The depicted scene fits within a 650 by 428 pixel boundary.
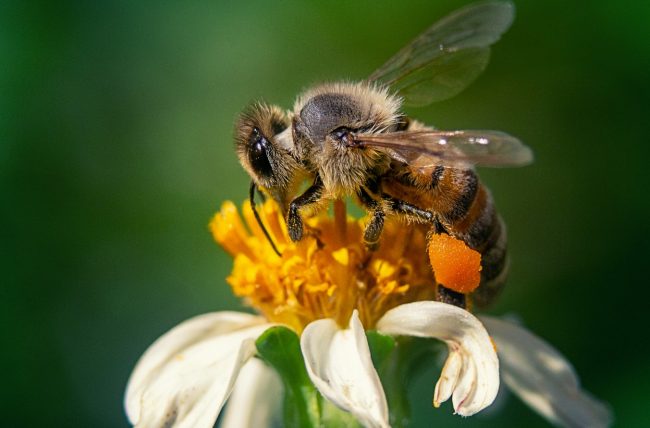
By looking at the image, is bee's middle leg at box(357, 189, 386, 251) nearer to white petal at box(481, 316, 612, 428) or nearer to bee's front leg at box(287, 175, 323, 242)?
bee's front leg at box(287, 175, 323, 242)

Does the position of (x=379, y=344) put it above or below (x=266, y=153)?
below

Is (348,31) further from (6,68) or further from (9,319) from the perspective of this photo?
(9,319)

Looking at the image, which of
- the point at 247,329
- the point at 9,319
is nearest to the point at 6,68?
the point at 9,319

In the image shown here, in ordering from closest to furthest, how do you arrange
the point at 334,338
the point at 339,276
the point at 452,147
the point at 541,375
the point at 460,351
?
1. the point at 452,147
2. the point at 460,351
3. the point at 334,338
4. the point at 339,276
5. the point at 541,375

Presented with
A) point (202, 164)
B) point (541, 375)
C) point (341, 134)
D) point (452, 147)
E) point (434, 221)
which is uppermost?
point (202, 164)

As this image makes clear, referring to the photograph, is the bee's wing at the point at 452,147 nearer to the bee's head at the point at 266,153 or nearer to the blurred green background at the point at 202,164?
the bee's head at the point at 266,153

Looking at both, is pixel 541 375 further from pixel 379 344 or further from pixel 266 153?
pixel 266 153

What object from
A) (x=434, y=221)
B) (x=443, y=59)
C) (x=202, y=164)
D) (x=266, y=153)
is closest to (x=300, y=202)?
(x=266, y=153)
